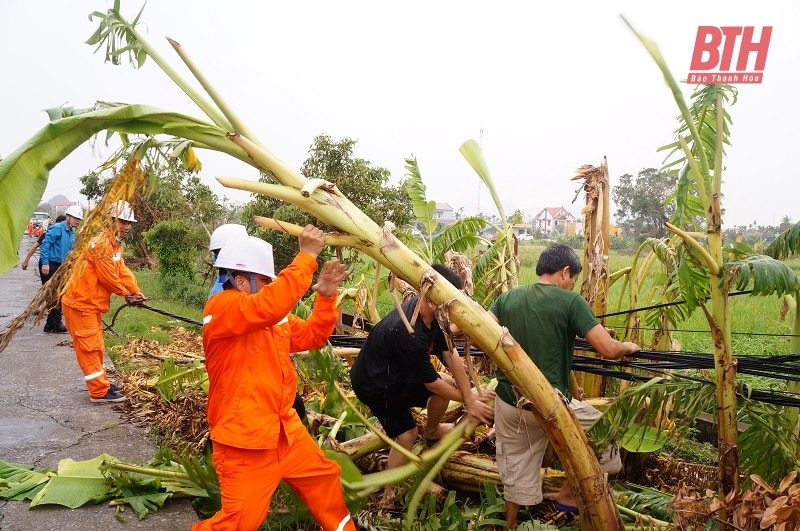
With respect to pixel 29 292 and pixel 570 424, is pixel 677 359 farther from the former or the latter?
pixel 29 292

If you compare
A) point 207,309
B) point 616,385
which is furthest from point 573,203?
point 207,309

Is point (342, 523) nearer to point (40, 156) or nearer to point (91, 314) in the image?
point (40, 156)

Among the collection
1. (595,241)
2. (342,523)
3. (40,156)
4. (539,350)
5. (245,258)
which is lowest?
(342,523)

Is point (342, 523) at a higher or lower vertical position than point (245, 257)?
lower

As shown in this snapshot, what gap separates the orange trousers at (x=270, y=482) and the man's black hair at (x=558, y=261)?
1703mm

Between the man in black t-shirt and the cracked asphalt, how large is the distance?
143 cm

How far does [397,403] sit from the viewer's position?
4.14m

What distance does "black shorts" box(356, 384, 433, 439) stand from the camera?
13.4 feet

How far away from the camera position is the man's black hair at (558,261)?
12.3 ft

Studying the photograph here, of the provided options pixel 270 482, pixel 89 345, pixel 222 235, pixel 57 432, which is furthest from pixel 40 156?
pixel 89 345

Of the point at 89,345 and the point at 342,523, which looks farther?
the point at 89,345

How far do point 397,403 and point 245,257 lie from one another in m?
1.54

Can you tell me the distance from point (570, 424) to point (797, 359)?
113cm

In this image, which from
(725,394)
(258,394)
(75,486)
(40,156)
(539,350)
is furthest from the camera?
(75,486)
